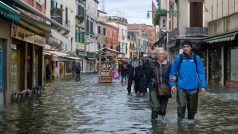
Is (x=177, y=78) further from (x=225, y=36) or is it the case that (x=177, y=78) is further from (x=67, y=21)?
(x=67, y=21)

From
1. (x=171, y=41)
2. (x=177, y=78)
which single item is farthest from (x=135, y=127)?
(x=171, y=41)

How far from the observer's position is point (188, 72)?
11.2 m

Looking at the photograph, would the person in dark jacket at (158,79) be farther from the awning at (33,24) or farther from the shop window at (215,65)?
the shop window at (215,65)

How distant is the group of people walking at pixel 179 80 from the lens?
1119 cm

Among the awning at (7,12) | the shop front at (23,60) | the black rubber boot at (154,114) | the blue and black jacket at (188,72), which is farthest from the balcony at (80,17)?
the blue and black jacket at (188,72)

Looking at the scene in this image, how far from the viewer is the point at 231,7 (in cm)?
3422

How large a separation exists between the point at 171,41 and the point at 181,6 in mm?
5127

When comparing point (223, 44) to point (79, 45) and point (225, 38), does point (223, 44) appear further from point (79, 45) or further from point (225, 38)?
point (79, 45)

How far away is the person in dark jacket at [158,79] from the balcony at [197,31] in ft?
109

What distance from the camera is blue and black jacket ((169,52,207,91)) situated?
440 inches

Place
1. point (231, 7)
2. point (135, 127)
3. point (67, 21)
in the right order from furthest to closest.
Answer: point (67, 21) → point (231, 7) → point (135, 127)

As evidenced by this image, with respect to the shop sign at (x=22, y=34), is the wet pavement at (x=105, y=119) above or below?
below

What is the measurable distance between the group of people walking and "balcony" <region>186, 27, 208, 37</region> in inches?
1301

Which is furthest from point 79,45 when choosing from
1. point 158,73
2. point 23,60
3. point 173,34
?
point 158,73
